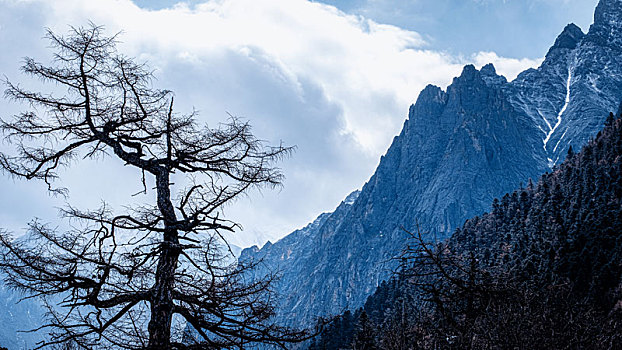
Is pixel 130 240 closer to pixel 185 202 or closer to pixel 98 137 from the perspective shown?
pixel 185 202

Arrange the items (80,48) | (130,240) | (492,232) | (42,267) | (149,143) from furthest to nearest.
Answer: (492,232), (149,143), (80,48), (130,240), (42,267)

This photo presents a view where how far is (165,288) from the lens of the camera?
431cm

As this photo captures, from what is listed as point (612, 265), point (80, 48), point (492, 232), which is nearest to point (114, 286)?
point (80, 48)

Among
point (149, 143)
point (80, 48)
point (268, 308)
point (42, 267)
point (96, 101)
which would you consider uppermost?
point (80, 48)

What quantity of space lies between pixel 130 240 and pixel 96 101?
1507 millimetres

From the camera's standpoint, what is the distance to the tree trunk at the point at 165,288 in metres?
4.17

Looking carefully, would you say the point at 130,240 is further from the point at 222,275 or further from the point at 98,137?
the point at 98,137

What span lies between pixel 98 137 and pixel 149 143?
49 centimetres

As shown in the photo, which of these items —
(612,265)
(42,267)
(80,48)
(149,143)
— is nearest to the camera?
(42,267)

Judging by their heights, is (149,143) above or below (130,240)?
above

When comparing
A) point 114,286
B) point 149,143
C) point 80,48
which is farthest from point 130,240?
point 80,48

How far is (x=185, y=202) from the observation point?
15.3ft

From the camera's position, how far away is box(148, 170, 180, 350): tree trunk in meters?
4.17

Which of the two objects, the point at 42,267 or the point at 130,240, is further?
the point at 130,240
